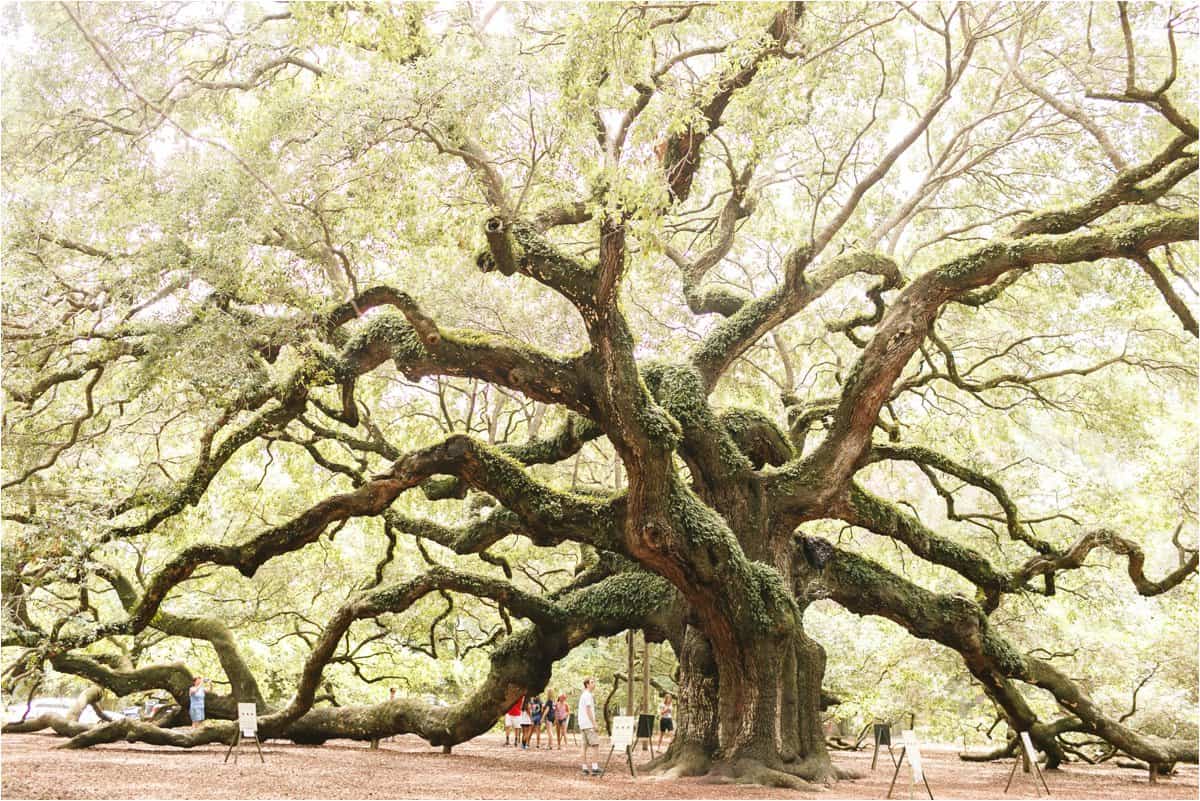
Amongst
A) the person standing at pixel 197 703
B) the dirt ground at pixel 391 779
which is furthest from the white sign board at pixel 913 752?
the person standing at pixel 197 703

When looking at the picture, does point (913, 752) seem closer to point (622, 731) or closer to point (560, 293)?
point (622, 731)

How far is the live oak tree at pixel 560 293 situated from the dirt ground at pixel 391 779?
63cm

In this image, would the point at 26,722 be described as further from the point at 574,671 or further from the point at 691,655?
the point at 691,655

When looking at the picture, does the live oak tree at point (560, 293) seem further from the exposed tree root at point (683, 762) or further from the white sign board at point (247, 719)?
the white sign board at point (247, 719)

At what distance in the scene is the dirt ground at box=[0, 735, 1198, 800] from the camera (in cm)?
780

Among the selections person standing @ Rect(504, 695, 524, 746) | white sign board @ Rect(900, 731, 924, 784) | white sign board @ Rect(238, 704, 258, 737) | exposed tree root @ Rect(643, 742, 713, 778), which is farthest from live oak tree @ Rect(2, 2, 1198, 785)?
person standing @ Rect(504, 695, 524, 746)

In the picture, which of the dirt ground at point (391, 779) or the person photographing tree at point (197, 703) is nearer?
the dirt ground at point (391, 779)

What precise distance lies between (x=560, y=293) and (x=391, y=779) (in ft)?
17.8

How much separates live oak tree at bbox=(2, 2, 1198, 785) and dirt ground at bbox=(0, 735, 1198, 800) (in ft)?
2.08

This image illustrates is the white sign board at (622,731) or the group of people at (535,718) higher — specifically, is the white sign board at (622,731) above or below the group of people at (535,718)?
above

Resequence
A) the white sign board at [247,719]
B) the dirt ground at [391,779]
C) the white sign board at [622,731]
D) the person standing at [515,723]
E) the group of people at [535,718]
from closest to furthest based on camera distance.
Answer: the dirt ground at [391,779] < the white sign board at [622,731] < the white sign board at [247,719] < the person standing at [515,723] < the group of people at [535,718]

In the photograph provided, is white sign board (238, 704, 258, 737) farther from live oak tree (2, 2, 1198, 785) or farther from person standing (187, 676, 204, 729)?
person standing (187, 676, 204, 729)

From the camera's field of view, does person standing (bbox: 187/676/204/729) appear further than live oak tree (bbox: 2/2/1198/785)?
Yes

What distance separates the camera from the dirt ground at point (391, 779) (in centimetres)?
780
